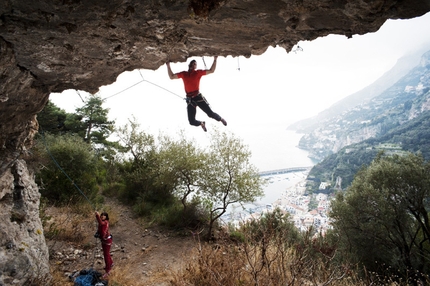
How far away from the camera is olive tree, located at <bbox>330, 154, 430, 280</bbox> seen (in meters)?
12.8

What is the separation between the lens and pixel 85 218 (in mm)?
10734

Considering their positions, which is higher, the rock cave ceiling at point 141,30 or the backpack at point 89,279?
the rock cave ceiling at point 141,30

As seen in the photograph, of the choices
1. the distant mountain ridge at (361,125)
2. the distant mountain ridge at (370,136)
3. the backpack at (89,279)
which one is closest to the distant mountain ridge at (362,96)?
the distant mountain ridge at (361,125)

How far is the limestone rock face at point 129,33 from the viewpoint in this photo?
285 cm

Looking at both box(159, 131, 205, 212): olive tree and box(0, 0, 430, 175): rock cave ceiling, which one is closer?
box(0, 0, 430, 175): rock cave ceiling

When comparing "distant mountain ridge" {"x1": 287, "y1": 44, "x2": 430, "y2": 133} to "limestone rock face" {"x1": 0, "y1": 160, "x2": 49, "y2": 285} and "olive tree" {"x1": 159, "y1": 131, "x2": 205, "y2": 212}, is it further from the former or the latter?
"limestone rock face" {"x1": 0, "y1": 160, "x2": 49, "y2": 285}

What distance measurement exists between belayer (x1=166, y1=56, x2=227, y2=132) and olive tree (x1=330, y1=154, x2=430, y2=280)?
1136cm

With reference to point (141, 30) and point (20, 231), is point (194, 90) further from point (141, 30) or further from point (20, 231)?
point (20, 231)

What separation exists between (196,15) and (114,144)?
61.0 feet

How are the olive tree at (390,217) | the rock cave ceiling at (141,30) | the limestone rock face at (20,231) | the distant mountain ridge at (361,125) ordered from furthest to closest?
1. the distant mountain ridge at (361,125)
2. the olive tree at (390,217)
3. the limestone rock face at (20,231)
4. the rock cave ceiling at (141,30)

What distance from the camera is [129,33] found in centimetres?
355

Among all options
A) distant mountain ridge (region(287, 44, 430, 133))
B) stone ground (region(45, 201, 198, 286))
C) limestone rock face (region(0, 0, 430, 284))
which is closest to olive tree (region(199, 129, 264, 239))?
stone ground (region(45, 201, 198, 286))

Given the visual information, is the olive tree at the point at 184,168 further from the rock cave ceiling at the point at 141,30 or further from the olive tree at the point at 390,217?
the olive tree at the point at 390,217

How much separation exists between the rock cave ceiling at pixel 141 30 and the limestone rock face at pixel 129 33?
0.5 inches
